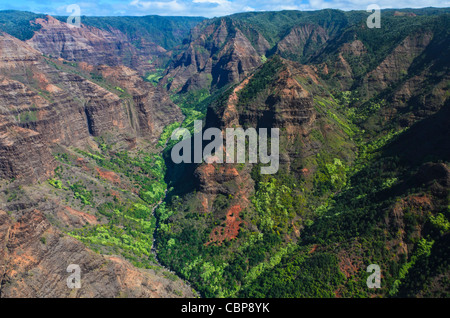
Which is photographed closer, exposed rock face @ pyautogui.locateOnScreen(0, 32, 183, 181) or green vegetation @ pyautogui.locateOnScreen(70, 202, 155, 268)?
green vegetation @ pyautogui.locateOnScreen(70, 202, 155, 268)

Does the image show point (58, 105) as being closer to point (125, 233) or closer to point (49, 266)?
point (125, 233)

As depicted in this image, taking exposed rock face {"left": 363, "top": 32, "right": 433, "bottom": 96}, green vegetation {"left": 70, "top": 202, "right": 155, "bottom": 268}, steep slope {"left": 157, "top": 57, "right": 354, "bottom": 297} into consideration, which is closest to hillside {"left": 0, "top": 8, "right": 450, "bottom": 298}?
steep slope {"left": 157, "top": 57, "right": 354, "bottom": 297}

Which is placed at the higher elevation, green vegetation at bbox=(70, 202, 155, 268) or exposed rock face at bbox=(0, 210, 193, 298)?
exposed rock face at bbox=(0, 210, 193, 298)

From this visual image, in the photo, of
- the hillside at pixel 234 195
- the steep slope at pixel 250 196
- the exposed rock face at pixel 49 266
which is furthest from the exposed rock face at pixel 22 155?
the steep slope at pixel 250 196

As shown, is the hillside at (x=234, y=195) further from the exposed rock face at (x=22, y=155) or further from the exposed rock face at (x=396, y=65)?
the exposed rock face at (x=396, y=65)

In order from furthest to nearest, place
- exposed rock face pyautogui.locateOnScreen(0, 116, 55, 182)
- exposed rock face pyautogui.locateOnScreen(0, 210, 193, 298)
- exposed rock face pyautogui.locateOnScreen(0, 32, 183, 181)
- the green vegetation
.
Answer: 1. exposed rock face pyautogui.locateOnScreen(0, 32, 183, 181)
2. exposed rock face pyautogui.locateOnScreen(0, 116, 55, 182)
3. the green vegetation
4. exposed rock face pyautogui.locateOnScreen(0, 210, 193, 298)

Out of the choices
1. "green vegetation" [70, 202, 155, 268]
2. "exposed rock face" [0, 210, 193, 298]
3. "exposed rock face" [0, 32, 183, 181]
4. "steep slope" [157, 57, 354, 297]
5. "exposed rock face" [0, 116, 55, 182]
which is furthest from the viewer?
"exposed rock face" [0, 32, 183, 181]

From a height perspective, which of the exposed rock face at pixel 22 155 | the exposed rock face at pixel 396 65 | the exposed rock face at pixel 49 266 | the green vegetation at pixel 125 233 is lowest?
the green vegetation at pixel 125 233

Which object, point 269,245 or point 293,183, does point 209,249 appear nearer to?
point 269,245

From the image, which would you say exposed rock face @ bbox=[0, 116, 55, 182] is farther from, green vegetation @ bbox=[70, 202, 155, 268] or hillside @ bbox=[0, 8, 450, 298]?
green vegetation @ bbox=[70, 202, 155, 268]

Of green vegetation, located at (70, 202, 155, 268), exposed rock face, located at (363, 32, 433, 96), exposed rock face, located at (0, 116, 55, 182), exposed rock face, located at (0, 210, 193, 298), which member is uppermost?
exposed rock face, located at (363, 32, 433, 96)
